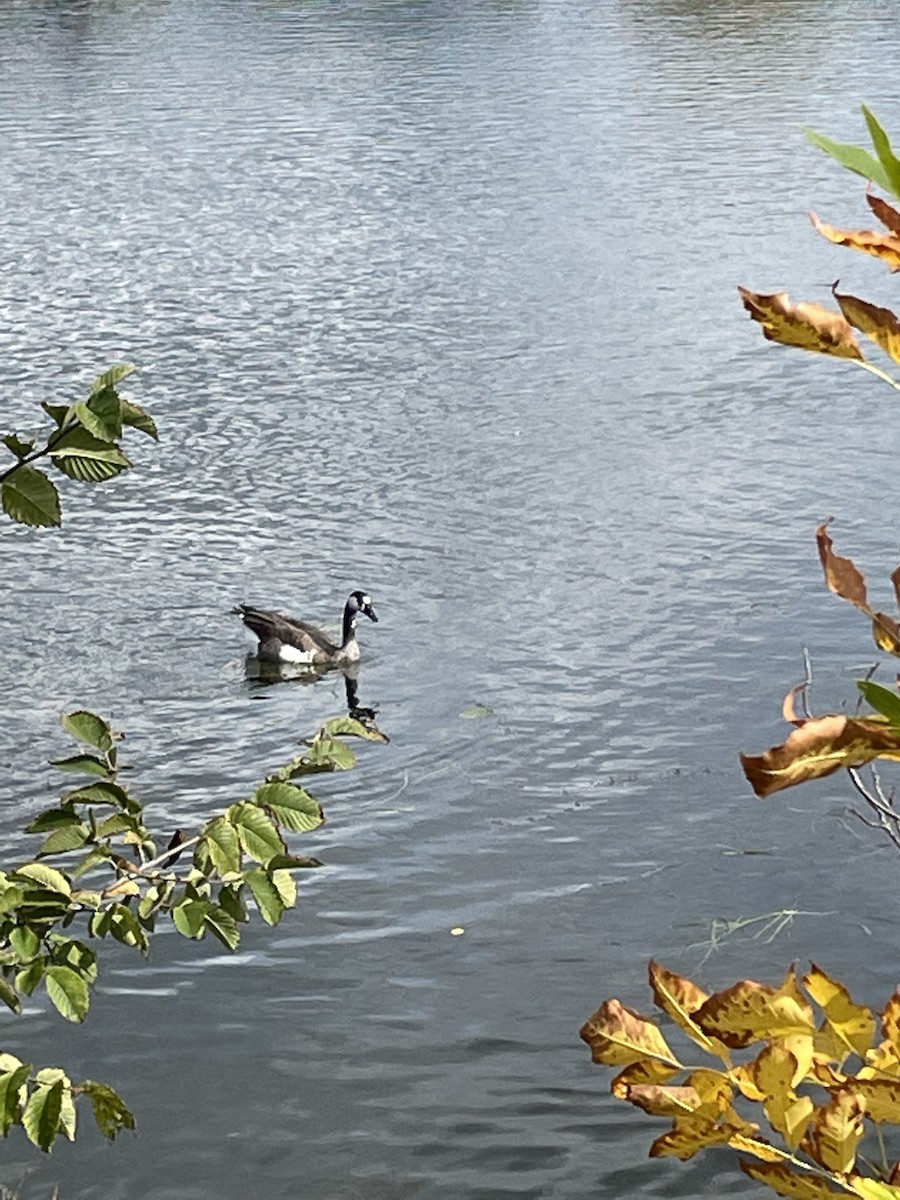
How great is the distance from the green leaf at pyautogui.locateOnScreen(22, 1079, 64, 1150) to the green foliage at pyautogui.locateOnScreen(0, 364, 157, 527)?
85 centimetres

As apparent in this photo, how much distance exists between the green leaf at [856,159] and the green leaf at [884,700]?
0.36 m

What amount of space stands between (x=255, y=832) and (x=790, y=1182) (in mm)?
1424

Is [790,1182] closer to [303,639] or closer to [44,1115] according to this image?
[44,1115]

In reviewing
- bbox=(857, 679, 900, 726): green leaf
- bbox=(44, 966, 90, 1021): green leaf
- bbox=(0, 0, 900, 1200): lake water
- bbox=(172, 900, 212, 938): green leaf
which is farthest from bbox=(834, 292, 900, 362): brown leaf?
bbox=(0, 0, 900, 1200): lake water

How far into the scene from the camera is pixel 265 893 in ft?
9.96

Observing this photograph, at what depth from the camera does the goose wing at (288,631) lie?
991 centimetres

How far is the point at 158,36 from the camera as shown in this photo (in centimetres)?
3350

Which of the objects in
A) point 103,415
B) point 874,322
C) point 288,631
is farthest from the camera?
point 288,631

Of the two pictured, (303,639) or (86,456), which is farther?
(303,639)

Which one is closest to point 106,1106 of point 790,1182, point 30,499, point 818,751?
point 30,499

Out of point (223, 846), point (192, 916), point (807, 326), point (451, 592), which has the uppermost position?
point (807, 326)

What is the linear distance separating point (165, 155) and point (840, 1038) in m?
22.1

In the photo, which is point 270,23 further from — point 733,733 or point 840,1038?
point 840,1038

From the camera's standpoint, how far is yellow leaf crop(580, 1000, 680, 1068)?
1.80 m
